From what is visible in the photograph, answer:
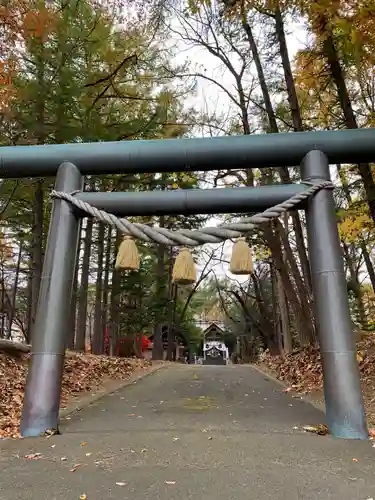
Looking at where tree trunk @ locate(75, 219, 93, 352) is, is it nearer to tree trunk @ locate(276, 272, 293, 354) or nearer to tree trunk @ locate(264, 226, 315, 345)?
tree trunk @ locate(264, 226, 315, 345)

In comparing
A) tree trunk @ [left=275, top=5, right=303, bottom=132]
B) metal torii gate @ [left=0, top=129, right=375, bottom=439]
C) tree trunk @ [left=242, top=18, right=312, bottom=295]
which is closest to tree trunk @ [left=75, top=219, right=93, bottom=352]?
tree trunk @ [left=242, top=18, right=312, bottom=295]

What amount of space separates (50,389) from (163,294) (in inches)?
622

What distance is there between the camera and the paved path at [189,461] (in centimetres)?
228

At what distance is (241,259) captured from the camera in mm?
4250

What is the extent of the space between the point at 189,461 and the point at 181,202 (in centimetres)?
248

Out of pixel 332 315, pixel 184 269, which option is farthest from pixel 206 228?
pixel 332 315

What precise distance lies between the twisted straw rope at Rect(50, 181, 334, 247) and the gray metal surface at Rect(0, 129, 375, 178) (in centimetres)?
44

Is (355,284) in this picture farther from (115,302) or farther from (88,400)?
(88,400)

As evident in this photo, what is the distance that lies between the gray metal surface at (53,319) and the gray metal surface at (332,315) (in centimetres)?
248

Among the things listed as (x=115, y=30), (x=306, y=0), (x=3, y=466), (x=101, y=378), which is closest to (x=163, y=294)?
(x=101, y=378)

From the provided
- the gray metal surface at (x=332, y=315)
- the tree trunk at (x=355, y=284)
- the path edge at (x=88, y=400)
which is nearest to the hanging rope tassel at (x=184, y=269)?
the gray metal surface at (x=332, y=315)

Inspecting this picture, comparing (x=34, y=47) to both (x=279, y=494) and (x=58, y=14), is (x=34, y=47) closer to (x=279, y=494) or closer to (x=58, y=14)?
(x=58, y=14)

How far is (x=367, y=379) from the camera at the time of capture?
20.3 feet

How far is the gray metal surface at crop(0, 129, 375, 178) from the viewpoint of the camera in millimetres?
4191
